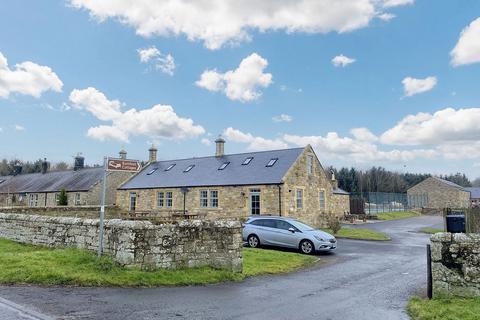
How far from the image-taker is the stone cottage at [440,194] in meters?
62.9

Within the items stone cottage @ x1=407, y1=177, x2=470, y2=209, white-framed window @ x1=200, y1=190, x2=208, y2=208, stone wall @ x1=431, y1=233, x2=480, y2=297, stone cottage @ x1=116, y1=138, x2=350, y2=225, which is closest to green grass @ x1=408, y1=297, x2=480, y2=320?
stone wall @ x1=431, y1=233, x2=480, y2=297

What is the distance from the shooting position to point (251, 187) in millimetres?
28500

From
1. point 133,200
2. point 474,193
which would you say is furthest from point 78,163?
point 474,193

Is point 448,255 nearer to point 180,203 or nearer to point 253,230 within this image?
point 253,230

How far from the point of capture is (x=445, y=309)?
23.6ft

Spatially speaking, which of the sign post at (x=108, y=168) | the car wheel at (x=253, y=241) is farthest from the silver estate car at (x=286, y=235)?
the sign post at (x=108, y=168)

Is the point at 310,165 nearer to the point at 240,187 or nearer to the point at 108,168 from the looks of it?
the point at 240,187

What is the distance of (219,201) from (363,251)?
1436cm

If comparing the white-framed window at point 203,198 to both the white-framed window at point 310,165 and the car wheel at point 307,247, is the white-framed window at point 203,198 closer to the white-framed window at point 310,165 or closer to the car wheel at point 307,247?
the white-framed window at point 310,165

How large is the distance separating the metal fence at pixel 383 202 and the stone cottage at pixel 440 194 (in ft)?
2.13

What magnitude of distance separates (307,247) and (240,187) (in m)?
12.7

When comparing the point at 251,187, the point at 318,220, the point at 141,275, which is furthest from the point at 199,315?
the point at 318,220

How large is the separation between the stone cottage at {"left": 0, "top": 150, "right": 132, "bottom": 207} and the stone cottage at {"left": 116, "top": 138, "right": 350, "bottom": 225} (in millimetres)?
6270

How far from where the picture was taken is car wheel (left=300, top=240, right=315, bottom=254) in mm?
16688
